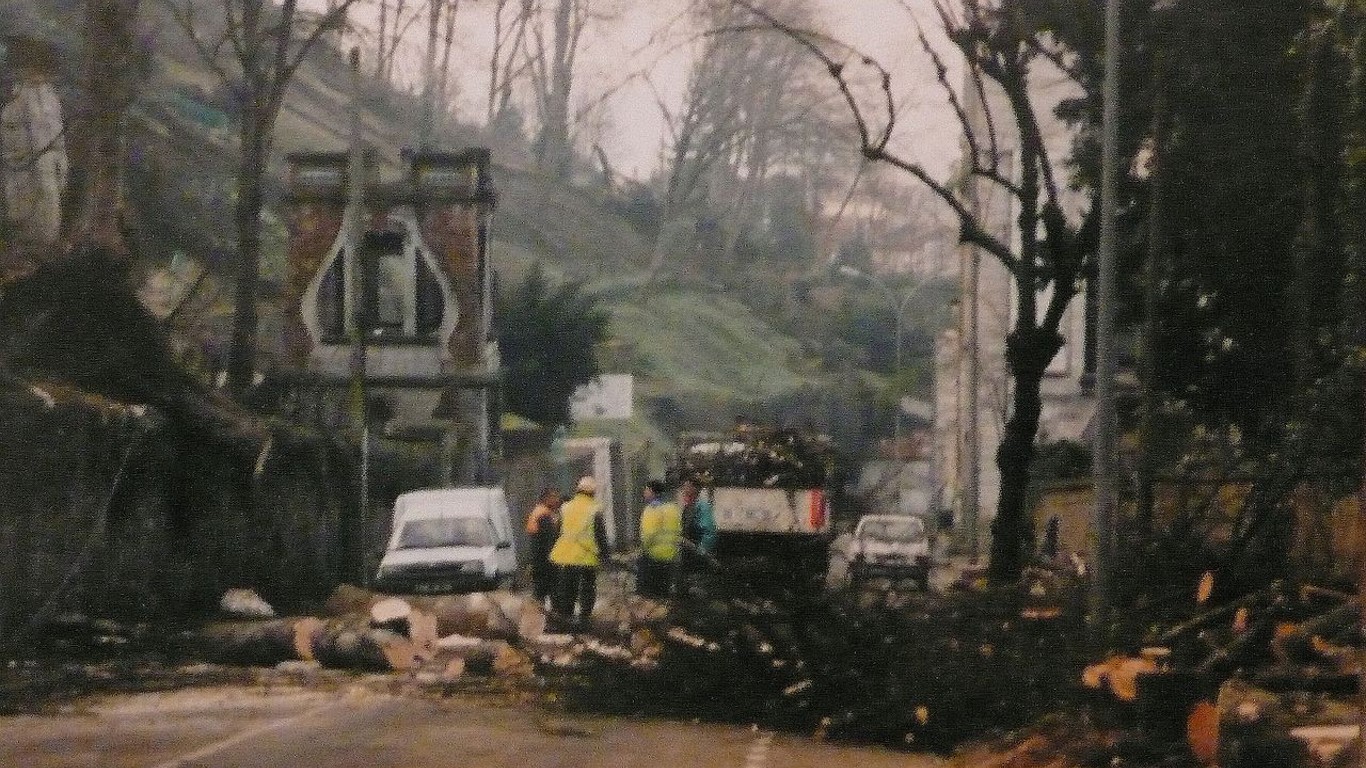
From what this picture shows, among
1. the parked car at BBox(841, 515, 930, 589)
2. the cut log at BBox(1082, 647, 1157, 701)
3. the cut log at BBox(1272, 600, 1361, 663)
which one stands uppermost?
the cut log at BBox(1272, 600, 1361, 663)

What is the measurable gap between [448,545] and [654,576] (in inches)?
288

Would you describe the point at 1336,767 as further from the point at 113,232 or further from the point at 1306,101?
the point at 113,232

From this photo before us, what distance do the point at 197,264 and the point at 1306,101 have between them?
35763mm

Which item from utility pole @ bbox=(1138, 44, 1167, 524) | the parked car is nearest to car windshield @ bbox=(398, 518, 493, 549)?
utility pole @ bbox=(1138, 44, 1167, 524)

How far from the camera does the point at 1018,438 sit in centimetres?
2817

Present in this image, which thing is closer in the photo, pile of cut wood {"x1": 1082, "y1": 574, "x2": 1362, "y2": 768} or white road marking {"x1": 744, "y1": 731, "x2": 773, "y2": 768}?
pile of cut wood {"x1": 1082, "y1": 574, "x2": 1362, "y2": 768}

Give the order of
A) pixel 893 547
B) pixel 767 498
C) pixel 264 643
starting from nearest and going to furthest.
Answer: pixel 264 643 < pixel 767 498 < pixel 893 547

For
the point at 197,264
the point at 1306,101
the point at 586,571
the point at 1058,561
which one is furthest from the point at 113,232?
the point at 197,264

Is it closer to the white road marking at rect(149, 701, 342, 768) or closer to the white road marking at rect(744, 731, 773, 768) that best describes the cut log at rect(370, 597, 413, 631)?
the white road marking at rect(149, 701, 342, 768)

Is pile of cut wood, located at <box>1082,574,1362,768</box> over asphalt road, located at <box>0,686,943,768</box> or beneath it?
over

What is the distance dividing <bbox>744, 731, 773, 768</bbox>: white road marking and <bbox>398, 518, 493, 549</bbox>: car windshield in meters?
14.1

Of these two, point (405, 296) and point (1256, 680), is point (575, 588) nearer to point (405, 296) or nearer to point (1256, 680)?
point (1256, 680)

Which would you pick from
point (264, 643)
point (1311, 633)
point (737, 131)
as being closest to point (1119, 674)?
point (1311, 633)

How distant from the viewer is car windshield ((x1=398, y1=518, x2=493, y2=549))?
100.0 feet
